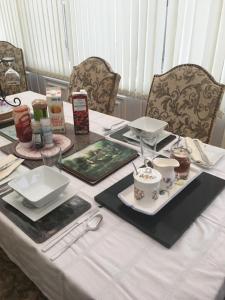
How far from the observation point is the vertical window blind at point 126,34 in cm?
160

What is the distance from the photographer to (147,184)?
726mm

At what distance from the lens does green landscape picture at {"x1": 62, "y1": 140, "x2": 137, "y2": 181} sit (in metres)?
0.96

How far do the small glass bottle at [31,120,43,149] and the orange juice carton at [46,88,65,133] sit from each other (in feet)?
0.44

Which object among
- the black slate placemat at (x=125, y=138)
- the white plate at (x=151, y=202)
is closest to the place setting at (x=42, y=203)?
the white plate at (x=151, y=202)

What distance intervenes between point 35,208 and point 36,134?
0.41 metres

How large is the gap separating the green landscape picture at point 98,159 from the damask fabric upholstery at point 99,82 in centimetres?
60

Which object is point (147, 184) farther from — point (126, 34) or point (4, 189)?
point (126, 34)

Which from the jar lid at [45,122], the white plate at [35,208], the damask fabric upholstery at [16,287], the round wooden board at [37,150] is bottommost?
the damask fabric upholstery at [16,287]

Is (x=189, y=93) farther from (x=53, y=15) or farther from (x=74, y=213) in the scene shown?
(x=53, y=15)

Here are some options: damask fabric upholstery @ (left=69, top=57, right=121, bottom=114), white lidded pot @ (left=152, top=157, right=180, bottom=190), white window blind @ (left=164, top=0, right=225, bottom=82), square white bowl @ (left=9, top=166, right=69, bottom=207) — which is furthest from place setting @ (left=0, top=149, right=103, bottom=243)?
white window blind @ (left=164, top=0, right=225, bottom=82)

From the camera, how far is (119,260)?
2.07 feet

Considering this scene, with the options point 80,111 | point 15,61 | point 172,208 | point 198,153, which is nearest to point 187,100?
point 198,153

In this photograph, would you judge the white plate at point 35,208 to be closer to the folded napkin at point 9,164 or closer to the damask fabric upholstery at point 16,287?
the folded napkin at point 9,164

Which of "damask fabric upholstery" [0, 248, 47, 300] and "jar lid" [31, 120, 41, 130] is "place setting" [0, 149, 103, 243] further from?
"damask fabric upholstery" [0, 248, 47, 300]
